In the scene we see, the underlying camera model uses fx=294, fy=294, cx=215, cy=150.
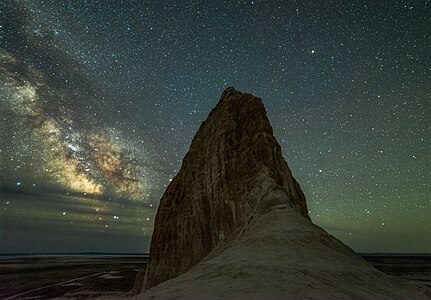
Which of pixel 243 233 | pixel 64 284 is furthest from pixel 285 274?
pixel 64 284

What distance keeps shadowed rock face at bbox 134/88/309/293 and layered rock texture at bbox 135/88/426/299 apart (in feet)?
0.31

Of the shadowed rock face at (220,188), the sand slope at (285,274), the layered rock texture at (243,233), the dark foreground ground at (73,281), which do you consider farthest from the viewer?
the dark foreground ground at (73,281)

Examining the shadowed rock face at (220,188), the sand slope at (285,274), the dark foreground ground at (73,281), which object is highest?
the shadowed rock face at (220,188)

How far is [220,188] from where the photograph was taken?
26.0 meters

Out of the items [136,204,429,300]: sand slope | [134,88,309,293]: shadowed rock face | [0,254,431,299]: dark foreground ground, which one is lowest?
[0,254,431,299]: dark foreground ground

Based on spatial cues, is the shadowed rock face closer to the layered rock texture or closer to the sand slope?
the layered rock texture

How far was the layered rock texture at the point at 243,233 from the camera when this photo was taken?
31.6ft

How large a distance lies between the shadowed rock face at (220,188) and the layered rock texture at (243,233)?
0.09m

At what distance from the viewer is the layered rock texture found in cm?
963

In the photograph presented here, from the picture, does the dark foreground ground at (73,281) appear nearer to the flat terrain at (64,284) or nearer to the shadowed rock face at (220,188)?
the flat terrain at (64,284)

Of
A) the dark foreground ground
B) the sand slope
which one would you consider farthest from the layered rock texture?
the dark foreground ground

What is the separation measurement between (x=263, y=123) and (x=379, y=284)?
18356 millimetres

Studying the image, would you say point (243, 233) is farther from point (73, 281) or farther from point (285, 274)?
point (73, 281)

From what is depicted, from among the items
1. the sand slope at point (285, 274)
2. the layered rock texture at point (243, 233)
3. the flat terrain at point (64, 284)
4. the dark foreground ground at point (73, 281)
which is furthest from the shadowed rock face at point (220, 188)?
the flat terrain at point (64, 284)
